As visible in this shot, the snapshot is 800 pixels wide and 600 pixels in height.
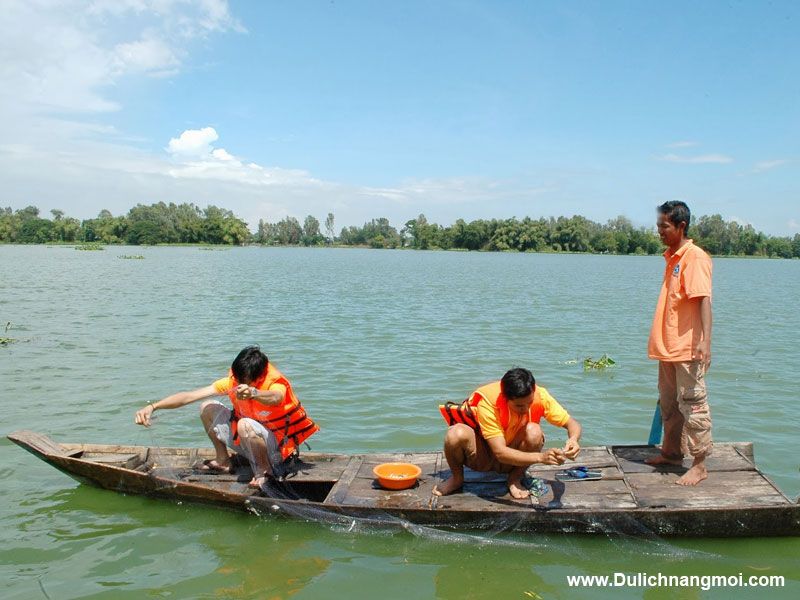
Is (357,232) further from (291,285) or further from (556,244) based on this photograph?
(291,285)

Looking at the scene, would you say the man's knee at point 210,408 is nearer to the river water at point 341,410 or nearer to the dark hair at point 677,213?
the river water at point 341,410

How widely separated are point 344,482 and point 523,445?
1.76m

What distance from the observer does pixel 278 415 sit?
241 inches

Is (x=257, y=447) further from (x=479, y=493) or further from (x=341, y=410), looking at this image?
(x=341, y=410)

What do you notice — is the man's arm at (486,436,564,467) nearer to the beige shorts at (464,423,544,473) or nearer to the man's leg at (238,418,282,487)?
the beige shorts at (464,423,544,473)

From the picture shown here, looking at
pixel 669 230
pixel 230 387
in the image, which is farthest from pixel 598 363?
pixel 230 387

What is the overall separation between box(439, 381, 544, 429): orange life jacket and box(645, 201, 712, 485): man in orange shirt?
1.28m

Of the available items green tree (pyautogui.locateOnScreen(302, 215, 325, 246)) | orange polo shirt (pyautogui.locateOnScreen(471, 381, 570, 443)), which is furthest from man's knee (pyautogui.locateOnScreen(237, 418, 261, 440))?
green tree (pyautogui.locateOnScreen(302, 215, 325, 246))

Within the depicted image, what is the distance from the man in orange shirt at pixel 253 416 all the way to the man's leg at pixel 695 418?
3499 millimetres

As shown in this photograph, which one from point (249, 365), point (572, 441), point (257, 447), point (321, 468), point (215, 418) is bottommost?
point (321, 468)

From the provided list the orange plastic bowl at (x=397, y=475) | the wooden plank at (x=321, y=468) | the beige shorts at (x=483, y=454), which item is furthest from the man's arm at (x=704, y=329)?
the wooden plank at (x=321, y=468)

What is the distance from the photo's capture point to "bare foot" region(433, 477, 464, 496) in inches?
222

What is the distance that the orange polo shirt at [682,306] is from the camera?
216 inches

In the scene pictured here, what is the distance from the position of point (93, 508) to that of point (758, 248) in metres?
109
